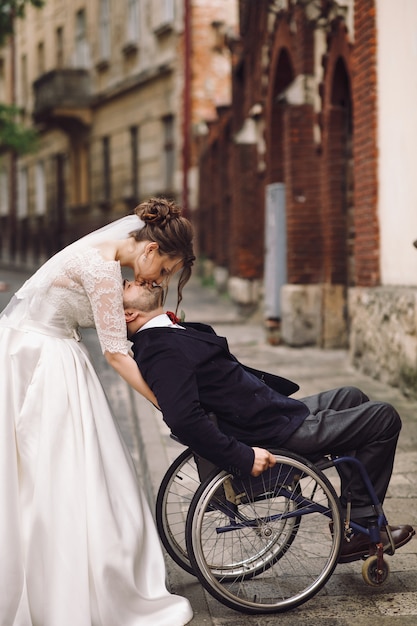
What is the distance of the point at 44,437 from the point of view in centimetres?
378

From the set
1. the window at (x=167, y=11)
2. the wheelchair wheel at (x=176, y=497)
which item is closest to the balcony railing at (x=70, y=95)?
the window at (x=167, y=11)

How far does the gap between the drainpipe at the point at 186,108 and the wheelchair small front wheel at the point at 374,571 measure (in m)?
19.2

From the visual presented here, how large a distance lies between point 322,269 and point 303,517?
821cm

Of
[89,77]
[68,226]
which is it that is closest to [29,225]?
[68,226]

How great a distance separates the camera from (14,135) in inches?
1002

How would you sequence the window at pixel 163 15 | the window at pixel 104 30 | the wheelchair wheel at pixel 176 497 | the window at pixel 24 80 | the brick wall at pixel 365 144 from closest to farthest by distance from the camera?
the wheelchair wheel at pixel 176 497 → the brick wall at pixel 365 144 → the window at pixel 163 15 → the window at pixel 104 30 → the window at pixel 24 80

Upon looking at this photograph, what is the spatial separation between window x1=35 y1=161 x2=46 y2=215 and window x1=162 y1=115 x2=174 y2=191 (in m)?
12.5

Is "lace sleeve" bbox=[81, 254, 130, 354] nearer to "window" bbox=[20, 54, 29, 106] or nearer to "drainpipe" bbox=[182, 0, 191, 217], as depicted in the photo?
"drainpipe" bbox=[182, 0, 191, 217]

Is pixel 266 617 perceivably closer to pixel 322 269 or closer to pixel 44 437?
pixel 44 437

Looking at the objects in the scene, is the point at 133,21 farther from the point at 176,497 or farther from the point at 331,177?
the point at 176,497

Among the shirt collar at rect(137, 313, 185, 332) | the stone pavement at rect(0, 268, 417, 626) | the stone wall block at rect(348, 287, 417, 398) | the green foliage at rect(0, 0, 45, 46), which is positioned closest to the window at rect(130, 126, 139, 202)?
the green foliage at rect(0, 0, 45, 46)

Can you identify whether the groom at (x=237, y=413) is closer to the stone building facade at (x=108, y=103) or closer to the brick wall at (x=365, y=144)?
the brick wall at (x=365, y=144)

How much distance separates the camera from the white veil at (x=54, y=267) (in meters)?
3.94

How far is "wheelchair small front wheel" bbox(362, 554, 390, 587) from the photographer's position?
4062 mm
